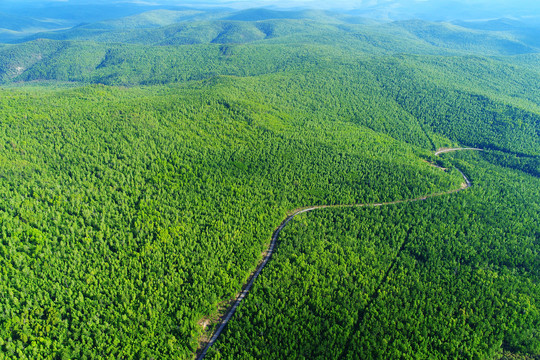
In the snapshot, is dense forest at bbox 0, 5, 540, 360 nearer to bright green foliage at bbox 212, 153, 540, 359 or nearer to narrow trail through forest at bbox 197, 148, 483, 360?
bright green foliage at bbox 212, 153, 540, 359

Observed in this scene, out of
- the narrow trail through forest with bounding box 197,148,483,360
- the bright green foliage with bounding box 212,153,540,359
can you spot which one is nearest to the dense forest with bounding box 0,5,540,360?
the bright green foliage with bounding box 212,153,540,359

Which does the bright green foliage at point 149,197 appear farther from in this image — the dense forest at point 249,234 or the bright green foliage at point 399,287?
the bright green foliage at point 399,287

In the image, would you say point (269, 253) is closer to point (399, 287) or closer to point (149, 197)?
point (399, 287)

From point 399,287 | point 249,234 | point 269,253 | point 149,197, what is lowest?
point 399,287

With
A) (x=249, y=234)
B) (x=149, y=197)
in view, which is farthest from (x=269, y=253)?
(x=149, y=197)

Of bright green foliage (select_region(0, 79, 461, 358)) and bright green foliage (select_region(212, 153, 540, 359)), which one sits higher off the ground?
bright green foliage (select_region(0, 79, 461, 358))

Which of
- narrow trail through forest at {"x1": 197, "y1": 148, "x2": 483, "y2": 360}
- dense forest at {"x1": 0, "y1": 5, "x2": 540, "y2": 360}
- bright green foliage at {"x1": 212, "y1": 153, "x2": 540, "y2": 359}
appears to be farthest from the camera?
narrow trail through forest at {"x1": 197, "y1": 148, "x2": 483, "y2": 360}

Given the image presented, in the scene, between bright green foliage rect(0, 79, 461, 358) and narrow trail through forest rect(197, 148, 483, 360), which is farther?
narrow trail through forest rect(197, 148, 483, 360)

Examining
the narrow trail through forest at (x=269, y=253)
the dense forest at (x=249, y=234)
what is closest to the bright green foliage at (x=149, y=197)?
the dense forest at (x=249, y=234)

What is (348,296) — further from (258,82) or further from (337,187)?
(258,82)

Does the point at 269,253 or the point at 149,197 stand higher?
the point at 149,197
